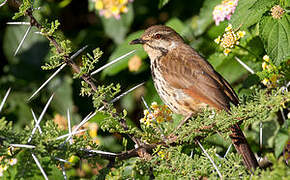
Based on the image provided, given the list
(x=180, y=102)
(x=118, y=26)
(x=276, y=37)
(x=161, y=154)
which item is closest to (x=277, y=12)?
(x=276, y=37)

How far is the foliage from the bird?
19 cm

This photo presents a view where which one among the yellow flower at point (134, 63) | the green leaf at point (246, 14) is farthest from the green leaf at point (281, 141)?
the yellow flower at point (134, 63)

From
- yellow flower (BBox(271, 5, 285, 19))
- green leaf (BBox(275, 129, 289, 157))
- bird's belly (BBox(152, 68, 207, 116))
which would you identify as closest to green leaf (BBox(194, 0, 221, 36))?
bird's belly (BBox(152, 68, 207, 116))

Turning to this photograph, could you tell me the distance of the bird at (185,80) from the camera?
4.32 m

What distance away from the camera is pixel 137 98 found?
696 cm

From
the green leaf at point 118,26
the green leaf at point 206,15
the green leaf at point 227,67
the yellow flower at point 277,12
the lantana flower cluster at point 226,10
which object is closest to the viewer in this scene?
→ the yellow flower at point 277,12

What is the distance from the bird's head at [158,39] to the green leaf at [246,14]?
4.26 ft

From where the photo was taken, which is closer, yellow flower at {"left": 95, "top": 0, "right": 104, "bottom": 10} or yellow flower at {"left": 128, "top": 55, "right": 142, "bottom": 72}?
yellow flower at {"left": 95, "top": 0, "right": 104, "bottom": 10}

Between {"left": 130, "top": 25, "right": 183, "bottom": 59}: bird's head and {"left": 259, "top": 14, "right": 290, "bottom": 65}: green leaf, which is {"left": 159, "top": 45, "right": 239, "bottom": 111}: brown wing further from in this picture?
{"left": 259, "top": 14, "right": 290, "bottom": 65}: green leaf

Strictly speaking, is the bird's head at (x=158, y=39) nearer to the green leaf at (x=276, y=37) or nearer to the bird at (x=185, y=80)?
the bird at (x=185, y=80)

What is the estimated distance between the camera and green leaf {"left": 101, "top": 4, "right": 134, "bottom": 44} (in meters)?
6.21

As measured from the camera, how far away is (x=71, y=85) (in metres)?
6.64

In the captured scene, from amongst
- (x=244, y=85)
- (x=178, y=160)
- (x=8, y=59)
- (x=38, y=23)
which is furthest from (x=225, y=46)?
(x=8, y=59)

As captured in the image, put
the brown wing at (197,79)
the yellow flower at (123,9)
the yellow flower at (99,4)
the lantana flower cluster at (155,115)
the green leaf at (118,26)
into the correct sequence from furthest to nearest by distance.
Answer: the green leaf at (118,26) < the yellow flower at (123,9) < the yellow flower at (99,4) < the brown wing at (197,79) < the lantana flower cluster at (155,115)
